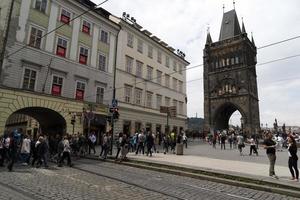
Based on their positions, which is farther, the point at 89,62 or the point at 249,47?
the point at 249,47

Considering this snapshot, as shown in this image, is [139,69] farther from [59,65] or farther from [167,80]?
[59,65]

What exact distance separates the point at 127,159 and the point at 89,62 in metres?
13.6

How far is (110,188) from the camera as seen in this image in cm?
856

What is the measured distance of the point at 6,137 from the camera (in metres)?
13.1

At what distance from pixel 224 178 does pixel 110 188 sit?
5020 millimetres

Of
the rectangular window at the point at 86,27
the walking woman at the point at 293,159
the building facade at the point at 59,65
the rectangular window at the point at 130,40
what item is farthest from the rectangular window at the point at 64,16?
the walking woman at the point at 293,159

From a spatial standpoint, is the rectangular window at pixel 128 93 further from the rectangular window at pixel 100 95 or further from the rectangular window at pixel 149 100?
the rectangular window at pixel 149 100

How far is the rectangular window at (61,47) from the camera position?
76.2ft

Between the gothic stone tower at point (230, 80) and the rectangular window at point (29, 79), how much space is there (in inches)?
2044

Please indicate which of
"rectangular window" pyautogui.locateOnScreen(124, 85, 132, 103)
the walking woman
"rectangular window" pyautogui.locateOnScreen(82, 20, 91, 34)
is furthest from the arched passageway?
the walking woman

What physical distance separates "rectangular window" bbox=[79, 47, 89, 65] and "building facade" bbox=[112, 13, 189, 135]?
4.37 metres

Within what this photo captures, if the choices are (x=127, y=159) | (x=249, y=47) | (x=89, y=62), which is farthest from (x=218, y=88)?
(x=127, y=159)

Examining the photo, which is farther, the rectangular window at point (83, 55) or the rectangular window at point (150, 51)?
the rectangular window at point (150, 51)

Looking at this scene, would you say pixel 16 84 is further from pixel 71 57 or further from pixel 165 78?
pixel 165 78
